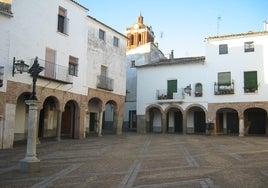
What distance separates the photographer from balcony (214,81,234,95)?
88.9 feet

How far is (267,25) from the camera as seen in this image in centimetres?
3073

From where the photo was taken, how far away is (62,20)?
2023 centimetres

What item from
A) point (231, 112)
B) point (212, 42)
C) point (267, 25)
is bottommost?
point (231, 112)

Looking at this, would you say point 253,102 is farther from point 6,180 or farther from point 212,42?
point 6,180

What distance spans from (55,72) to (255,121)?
63.9 feet

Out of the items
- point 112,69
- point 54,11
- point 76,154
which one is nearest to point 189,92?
point 112,69

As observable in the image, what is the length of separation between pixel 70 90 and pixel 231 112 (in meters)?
16.5

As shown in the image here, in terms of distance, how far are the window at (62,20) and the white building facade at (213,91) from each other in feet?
40.8

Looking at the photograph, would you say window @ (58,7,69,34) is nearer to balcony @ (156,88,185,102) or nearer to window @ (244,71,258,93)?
balcony @ (156,88,185,102)

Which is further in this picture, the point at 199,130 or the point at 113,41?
the point at 199,130

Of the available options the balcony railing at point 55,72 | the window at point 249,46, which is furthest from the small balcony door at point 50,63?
the window at point 249,46

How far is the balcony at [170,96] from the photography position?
29312 millimetres

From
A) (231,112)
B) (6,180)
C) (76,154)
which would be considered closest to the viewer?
(6,180)

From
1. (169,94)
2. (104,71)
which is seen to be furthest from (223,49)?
(104,71)
